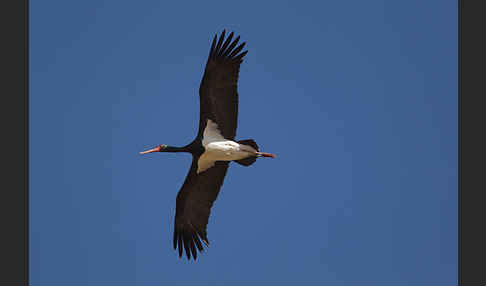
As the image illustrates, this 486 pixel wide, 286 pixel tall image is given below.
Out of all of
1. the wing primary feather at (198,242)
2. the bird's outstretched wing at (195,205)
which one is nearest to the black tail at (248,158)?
the bird's outstretched wing at (195,205)

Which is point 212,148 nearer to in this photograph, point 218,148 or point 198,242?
point 218,148

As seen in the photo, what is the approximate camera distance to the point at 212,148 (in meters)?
12.5

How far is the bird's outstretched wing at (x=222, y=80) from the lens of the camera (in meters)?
12.3

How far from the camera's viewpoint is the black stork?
40.3ft

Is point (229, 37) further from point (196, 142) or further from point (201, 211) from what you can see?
point (201, 211)

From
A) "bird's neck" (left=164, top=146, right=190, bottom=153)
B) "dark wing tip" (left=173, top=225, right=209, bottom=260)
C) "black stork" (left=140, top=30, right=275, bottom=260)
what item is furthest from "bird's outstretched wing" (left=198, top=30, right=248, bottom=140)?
"dark wing tip" (left=173, top=225, right=209, bottom=260)

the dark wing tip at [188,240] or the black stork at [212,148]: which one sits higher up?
the black stork at [212,148]

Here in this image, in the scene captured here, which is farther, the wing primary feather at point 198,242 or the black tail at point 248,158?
the wing primary feather at point 198,242

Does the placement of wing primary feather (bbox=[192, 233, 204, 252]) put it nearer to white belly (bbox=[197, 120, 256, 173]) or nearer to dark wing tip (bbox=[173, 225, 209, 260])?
dark wing tip (bbox=[173, 225, 209, 260])

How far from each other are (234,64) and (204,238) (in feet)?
10.7

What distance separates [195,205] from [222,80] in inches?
96.7

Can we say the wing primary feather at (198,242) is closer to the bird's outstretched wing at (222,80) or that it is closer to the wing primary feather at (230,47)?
the bird's outstretched wing at (222,80)
